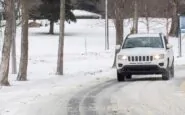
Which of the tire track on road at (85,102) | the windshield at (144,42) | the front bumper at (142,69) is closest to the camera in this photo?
the tire track on road at (85,102)

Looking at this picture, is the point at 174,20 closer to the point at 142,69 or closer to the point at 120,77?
the point at 120,77

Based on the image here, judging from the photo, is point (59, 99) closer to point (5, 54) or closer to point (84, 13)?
point (5, 54)

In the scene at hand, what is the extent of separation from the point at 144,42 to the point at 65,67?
1091 cm

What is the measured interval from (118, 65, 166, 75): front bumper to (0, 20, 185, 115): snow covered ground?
118 cm

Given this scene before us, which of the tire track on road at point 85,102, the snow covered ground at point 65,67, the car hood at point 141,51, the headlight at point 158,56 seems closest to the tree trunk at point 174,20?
the snow covered ground at point 65,67

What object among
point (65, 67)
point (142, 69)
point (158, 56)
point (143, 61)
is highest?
point (158, 56)

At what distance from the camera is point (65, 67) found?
1251 inches

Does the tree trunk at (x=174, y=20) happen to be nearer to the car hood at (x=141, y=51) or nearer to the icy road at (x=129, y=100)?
the car hood at (x=141, y=51)

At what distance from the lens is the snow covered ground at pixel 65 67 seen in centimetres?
1459

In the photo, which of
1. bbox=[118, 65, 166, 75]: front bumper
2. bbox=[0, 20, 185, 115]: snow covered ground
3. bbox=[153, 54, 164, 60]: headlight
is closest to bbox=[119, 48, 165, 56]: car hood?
bbox=[153, 54, 164, 60]: headlight

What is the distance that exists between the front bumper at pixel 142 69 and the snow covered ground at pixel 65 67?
3.86 ft

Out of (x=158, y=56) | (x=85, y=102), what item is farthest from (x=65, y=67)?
(x=85, y=102)

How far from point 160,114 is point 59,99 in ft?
13.1

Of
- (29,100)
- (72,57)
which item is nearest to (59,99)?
(29,100)
